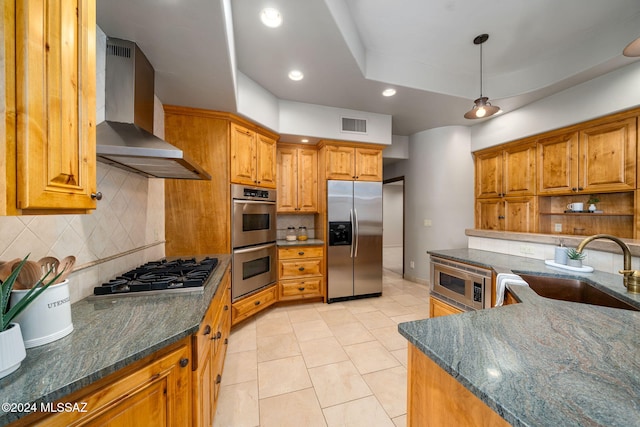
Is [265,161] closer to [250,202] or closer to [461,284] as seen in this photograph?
[250,202]

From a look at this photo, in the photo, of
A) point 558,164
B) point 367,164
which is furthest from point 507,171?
point 367,164

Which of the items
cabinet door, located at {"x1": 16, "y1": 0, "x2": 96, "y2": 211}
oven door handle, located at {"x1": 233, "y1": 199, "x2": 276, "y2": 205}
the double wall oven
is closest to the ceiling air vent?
the double wall oven

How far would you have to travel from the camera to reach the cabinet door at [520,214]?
3311mm

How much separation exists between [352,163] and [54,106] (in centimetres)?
309

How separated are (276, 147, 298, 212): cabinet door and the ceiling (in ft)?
2.59

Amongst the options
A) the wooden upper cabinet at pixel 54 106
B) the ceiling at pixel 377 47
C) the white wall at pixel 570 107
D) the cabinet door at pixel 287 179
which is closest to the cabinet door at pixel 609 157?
the white wall at pixel 570 107

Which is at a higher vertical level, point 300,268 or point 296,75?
point 296,75

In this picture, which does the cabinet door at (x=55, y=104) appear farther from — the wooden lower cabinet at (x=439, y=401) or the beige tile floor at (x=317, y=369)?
the beige tile floor at (x=317, y=369)

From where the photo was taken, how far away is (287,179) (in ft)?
11.7

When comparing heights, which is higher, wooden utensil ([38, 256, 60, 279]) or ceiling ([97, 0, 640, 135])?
ceiling ([97, 0, 640, 135])

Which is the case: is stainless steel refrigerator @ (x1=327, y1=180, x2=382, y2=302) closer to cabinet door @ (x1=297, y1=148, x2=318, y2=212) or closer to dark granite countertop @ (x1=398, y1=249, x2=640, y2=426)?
cabinet door @ (x1=297, y1=148, x2=318, y2=212)

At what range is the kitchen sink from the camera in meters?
1.42

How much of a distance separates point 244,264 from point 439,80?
3248 mm

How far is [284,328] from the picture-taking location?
2.69 m
